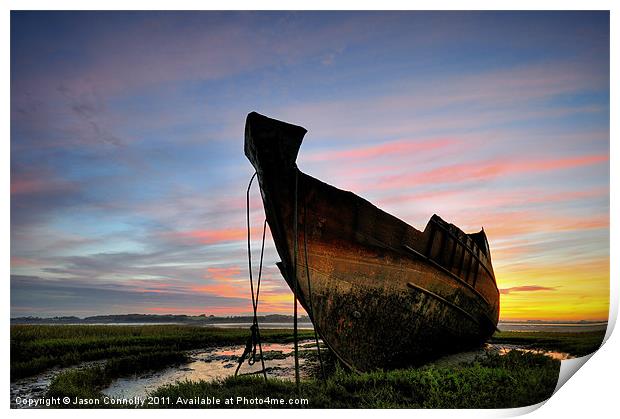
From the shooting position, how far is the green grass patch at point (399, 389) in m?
5.26

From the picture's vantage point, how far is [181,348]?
1089cm

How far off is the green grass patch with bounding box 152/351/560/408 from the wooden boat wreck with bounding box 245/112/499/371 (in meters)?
0.48

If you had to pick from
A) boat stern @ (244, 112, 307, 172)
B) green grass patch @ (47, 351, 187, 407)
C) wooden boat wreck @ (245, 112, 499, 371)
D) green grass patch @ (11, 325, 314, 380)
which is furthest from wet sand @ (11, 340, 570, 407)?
boat stern @ (244, 112, 307, 172)

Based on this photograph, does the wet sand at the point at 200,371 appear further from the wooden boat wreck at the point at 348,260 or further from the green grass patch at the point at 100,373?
the wooden boat wreck at the point at 348,260

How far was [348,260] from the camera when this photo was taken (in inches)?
236

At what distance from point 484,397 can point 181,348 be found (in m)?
7.31

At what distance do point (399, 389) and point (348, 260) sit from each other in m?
1.55

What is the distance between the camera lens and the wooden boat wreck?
18.4ft

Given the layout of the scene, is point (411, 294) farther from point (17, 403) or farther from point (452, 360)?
point (17, 403)

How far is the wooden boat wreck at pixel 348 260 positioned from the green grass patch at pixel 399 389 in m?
0.48

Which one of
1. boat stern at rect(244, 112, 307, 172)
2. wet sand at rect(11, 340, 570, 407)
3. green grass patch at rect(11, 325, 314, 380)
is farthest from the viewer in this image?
green grass patch at rect(11, 325, 314, 380)

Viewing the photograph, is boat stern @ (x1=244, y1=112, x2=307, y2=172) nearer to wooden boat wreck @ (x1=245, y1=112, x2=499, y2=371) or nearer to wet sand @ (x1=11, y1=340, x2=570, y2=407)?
wooden boat wreck @ (x1=245, y1=112, x2=499, y2=371)
